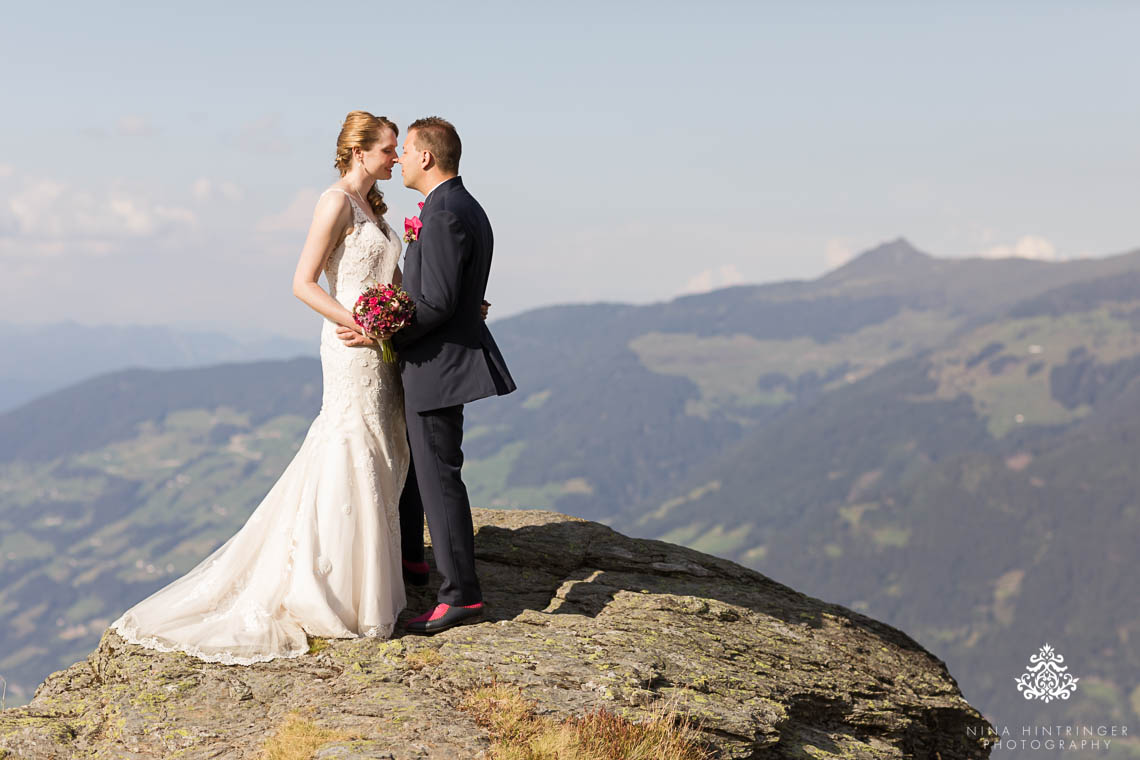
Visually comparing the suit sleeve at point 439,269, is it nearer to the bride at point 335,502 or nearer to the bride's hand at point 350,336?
the bride's hand at point 350,336

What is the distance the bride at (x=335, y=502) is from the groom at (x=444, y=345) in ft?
1.28

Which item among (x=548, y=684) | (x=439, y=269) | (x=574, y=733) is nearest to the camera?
(x=574, y=733)

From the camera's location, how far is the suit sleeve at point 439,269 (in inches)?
343

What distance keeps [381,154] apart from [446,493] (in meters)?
3.35

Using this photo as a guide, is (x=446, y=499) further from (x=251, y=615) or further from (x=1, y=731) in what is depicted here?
(x=1, y=731)

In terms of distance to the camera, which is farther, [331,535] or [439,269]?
[331,535]

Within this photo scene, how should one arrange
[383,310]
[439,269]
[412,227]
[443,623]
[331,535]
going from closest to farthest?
[383,310], [439,269], [412,227], [331,535], [443,623]

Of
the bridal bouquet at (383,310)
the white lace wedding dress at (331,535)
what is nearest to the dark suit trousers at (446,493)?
the white lace wedding dress at (331,535)

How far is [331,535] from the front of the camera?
9.31 meters

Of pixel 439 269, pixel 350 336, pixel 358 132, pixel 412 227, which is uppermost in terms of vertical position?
pixel 358 132

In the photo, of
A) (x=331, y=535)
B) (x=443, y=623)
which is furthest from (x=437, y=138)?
(x=443, y=623)

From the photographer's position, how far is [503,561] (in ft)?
42.0

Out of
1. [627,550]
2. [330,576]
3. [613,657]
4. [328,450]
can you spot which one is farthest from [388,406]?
[627,550]

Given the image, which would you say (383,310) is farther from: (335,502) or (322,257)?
(335,502)
